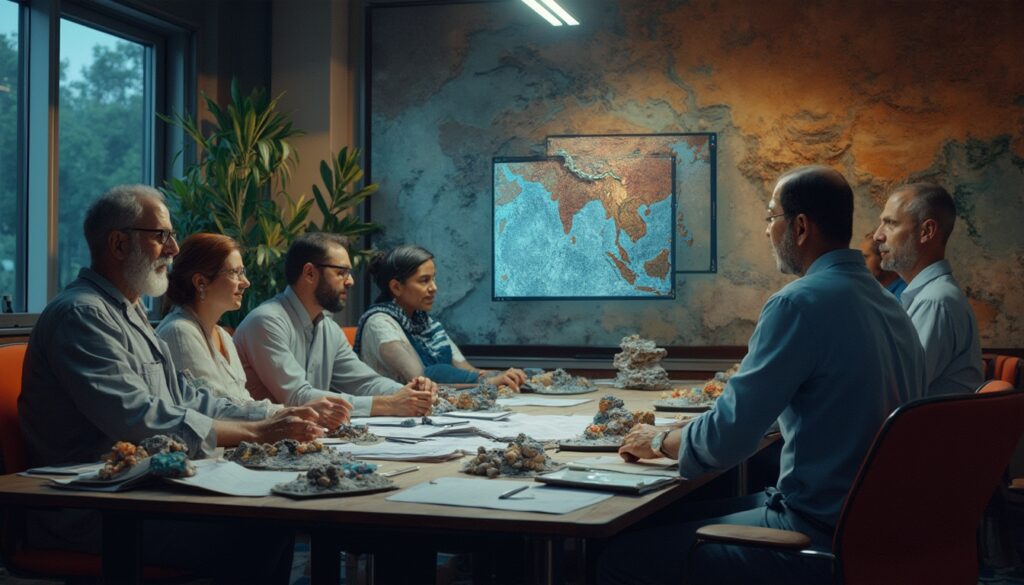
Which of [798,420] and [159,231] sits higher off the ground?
[159,231]

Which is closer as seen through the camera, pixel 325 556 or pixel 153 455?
pixel 325 556

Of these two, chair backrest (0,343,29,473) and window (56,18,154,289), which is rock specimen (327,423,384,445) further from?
window (56,18,154,289)

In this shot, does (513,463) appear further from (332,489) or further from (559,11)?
(559,11)

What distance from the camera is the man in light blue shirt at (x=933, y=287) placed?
347 cm

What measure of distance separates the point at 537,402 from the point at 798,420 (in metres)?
1.97

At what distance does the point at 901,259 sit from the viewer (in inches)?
157

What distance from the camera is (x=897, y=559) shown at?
2135mm

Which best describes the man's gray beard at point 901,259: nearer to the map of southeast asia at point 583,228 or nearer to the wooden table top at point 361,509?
the wooden table top at point 361,509

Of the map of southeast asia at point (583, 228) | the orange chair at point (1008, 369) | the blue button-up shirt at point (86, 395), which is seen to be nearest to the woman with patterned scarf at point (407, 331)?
the map of southeast asia at point (583, 228)

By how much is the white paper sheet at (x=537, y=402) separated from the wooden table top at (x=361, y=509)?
1.85 meters

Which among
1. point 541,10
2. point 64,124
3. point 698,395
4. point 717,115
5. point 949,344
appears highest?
point 541,10

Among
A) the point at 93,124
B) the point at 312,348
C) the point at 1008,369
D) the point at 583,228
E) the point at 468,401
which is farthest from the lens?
the point at 583,228

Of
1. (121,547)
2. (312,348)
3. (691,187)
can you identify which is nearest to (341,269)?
(312,348)

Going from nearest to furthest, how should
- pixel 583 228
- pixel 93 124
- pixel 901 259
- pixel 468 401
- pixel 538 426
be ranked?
1. pixel 538 426
2. pixel 468 401
3. pixel 901 259
4. pixel 93 124
5. pixel 583 228
